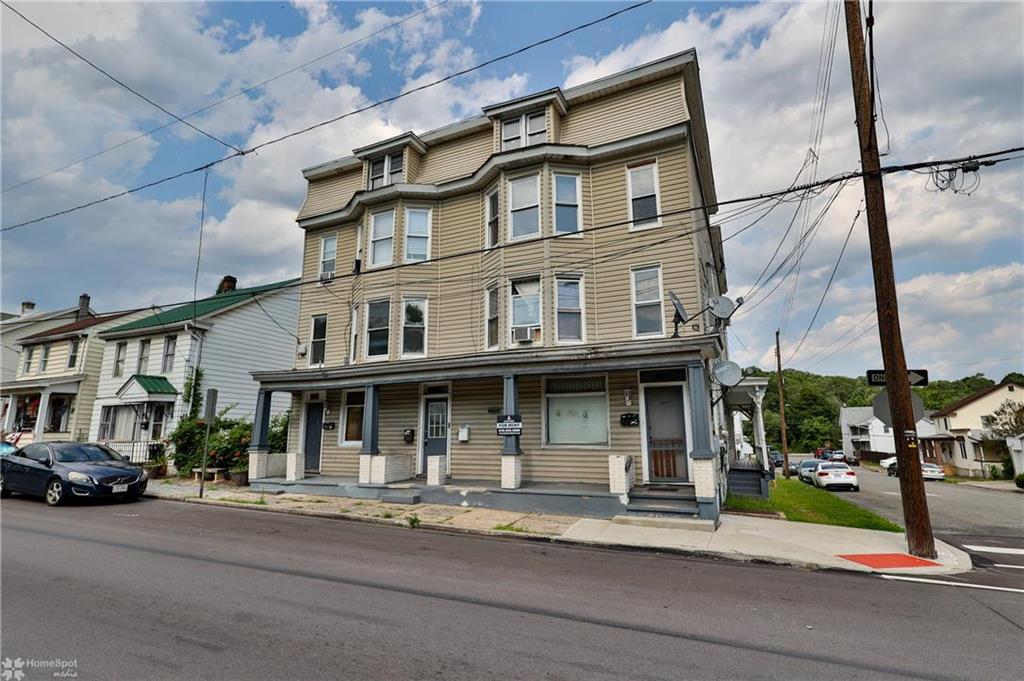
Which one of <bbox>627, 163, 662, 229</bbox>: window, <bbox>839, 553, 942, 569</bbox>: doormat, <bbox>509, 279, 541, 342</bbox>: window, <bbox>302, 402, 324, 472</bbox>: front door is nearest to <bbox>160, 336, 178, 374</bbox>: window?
<bbox>302, 402, 324, 472</bbox>: front door

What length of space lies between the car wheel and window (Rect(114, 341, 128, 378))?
11910mm

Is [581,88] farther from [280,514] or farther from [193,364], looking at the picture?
[193,364]

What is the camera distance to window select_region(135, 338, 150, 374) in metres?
21.0

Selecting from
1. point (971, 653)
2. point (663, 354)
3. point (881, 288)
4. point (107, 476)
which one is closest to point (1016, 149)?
point (881, 288)

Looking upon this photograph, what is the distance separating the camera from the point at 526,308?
13391 millimetres

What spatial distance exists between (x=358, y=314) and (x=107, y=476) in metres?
7.46

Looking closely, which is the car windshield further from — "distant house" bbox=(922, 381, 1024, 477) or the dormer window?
"distant house" bbox=(922, 381, 1024, 477)

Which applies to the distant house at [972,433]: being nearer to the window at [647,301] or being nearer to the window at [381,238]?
the window at [647,301]

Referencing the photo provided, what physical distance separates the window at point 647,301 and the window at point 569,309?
1409mm

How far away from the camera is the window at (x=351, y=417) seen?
609 inches

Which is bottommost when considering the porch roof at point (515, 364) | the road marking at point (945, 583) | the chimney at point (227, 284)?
the road marking at point (945, 583)

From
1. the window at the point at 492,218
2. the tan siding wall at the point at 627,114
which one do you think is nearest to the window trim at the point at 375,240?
the window at the point at 492,218

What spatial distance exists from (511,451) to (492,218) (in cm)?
680

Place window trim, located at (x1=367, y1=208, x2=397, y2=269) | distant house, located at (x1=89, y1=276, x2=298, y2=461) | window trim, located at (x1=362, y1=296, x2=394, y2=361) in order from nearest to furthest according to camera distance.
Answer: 1. window trim, located at (x1=362, y1=296, x2=394, y2=361)
2. window trim, located at (x1=367, y1=208, x2=397, y2=269)
3. distant house, located at (x1=89, y1=276, x2=298, y2=461)
